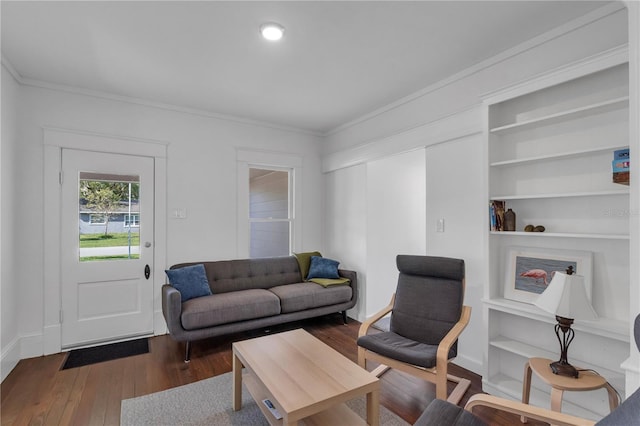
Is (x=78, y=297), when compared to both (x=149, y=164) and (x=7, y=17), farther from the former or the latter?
(x=7, y=17)

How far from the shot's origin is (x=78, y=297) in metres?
3.23

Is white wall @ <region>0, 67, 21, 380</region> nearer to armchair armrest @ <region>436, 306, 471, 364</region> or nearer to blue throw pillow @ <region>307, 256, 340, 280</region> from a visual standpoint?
blue throw pillow @ <region>307, 256, 340, 280</region>

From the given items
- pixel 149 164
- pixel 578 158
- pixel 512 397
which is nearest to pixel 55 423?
pixel 149 164

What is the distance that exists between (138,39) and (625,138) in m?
3.33

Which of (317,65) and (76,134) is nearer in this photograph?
(317,65)

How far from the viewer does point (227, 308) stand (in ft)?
10.2

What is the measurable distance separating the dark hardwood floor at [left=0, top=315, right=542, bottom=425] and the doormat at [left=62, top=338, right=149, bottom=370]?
81 millimetres

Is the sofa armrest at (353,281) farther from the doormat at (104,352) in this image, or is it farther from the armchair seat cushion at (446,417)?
the armchair seat cushion at (446,417)

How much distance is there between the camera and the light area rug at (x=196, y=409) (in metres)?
2.03

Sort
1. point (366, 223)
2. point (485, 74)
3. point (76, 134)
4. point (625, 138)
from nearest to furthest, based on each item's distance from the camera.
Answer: point (625, 138), point (485, 74), point (76, 134), point (366, 223)

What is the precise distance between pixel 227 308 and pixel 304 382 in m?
1.58

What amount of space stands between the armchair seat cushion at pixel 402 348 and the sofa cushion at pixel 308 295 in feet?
3.88

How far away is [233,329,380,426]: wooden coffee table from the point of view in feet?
5.23

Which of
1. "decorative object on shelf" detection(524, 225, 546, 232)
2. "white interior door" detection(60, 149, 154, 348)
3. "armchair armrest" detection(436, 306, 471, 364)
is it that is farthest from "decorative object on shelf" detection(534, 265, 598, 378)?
"white interior door" detection(60, 149, 154, 348)
